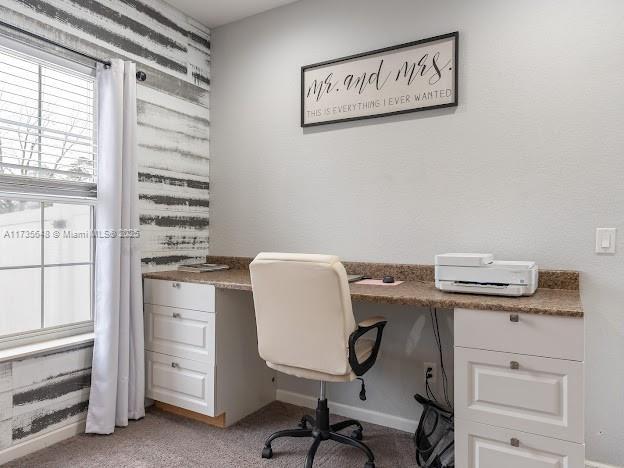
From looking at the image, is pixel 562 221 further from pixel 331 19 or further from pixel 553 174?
pixel 331 19

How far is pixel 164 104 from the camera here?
9.20ft

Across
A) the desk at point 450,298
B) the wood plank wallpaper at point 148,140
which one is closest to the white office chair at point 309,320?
the desk at point 450,298

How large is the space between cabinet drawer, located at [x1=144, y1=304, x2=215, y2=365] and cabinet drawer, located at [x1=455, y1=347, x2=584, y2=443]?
136 cm

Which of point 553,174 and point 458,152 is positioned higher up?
point 458,152

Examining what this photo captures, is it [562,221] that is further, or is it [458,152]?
[458,152]

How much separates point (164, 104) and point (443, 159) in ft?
6.13

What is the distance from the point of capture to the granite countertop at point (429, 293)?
1.57m

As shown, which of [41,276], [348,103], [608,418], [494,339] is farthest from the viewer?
[348,103]

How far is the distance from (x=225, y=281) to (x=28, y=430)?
122cm

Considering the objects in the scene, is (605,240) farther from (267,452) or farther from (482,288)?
(267,452)

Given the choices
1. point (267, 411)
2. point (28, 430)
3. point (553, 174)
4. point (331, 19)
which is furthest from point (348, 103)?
point (28, 430)

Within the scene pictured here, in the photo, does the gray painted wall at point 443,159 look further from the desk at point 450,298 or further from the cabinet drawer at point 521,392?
the cabinet drawer at point 521,392

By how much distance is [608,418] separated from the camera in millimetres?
1944

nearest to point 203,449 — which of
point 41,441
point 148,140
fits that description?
point 41,441
